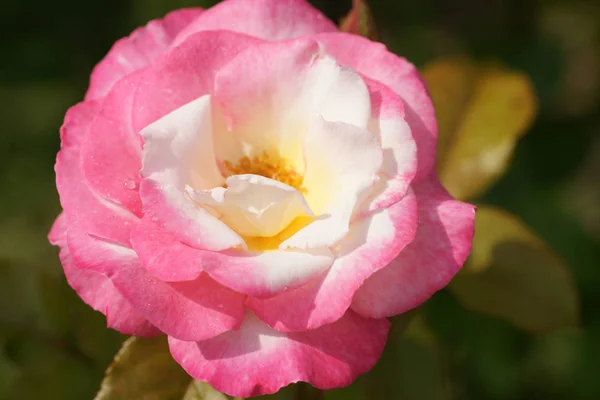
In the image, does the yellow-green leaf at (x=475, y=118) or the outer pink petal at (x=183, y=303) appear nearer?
the outer pink petal at (x=183, y=303)


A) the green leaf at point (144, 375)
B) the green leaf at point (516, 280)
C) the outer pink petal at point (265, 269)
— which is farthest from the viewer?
the green leaf at point (516, 280)

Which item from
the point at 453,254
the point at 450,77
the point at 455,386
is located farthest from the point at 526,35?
the point at 453,254

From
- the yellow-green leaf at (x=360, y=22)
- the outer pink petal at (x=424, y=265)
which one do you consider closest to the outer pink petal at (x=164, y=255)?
the outer pink petal at (x=424, y=265)

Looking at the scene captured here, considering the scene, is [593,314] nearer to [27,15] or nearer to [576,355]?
[576,355]

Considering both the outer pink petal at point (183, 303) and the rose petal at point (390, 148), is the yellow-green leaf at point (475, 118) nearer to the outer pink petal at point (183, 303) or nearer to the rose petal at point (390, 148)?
the rose petal at point (390, 148)

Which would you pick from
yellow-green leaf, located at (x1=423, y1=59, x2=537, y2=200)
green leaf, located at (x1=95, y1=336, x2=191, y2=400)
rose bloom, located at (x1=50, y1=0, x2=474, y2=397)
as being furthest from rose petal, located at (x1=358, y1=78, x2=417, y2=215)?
yellow-green leaf, located at (x1=423, y1=59, x2=537, y2=200)

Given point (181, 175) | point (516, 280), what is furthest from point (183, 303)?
point (516, 280)
